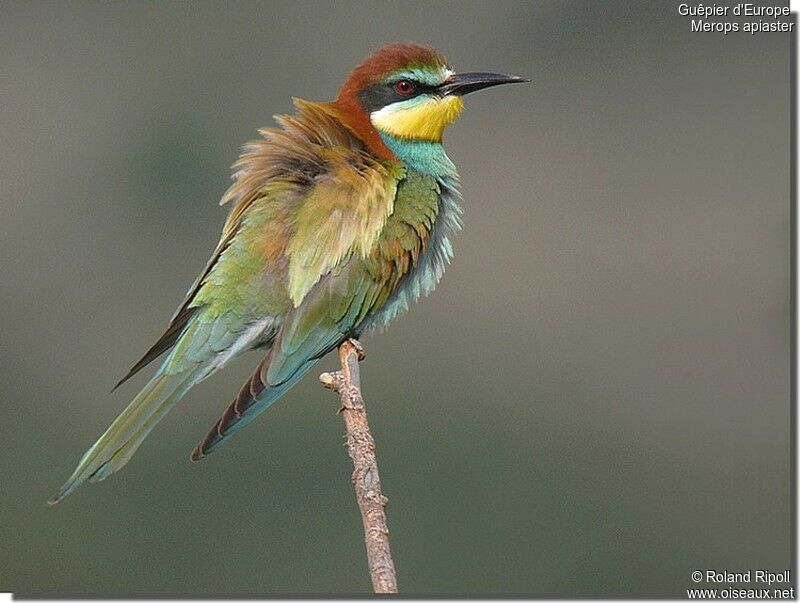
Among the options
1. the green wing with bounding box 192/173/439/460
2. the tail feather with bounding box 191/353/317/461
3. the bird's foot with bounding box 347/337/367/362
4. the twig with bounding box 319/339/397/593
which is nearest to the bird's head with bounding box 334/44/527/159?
the green wing with bounding box 192/173/439/460

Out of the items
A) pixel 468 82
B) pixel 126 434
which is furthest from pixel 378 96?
pixel 126 434

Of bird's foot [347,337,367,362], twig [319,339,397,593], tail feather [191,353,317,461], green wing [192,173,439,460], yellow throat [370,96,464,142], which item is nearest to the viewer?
twig [319,339,397,593]

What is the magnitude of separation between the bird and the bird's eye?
11 cm

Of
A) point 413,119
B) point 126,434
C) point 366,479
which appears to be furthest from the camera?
point 413,119

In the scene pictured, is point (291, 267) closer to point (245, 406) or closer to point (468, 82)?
point (245, 406)

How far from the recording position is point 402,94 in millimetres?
2670

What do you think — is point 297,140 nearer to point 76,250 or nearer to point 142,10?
point 76,250

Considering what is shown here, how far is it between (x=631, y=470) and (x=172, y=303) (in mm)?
2052

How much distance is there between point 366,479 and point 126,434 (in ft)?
1.75

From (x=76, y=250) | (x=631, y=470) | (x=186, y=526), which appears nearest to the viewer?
(x=186, y=526)

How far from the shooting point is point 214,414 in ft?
18.4

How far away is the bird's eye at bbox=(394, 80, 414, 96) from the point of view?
2670mm

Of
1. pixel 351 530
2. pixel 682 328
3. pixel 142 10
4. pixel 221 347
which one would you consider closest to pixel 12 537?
pixel 351 530

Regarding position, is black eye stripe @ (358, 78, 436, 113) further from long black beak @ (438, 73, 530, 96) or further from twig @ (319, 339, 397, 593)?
twig @ (319, 339, 397, 593)
